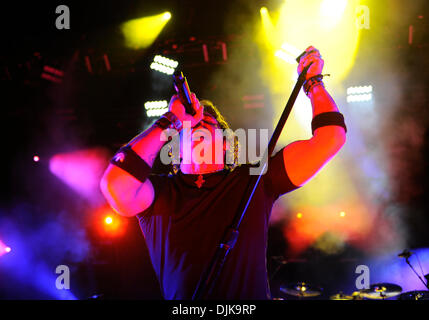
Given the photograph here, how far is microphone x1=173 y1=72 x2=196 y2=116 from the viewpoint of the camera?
1.48 m

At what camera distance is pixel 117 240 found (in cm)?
822

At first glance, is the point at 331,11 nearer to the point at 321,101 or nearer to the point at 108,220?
the point at 321,101

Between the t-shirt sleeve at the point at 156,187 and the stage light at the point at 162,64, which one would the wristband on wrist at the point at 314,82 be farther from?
the stage light at the point at 162,64

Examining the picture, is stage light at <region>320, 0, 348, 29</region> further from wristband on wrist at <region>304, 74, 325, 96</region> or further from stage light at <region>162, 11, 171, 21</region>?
wristband on wrist at <region>304, 74, 325, 96</region>

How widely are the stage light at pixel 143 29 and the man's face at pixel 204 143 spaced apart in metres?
4.76

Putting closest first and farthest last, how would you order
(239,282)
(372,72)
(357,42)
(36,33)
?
(239,282), (36,33), (357,42), (372,72)

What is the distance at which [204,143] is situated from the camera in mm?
2074

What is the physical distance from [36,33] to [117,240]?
5.17 metres

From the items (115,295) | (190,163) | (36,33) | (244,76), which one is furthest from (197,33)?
(115,295)

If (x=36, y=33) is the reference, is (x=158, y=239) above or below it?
below

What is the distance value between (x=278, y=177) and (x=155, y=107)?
6.15 m

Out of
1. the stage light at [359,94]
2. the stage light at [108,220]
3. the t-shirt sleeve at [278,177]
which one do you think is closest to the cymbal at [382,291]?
the stage light at [359,94]

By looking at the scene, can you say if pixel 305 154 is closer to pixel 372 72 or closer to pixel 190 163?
pixel 190 163

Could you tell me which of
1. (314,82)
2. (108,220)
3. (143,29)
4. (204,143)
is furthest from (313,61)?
(108,220)
